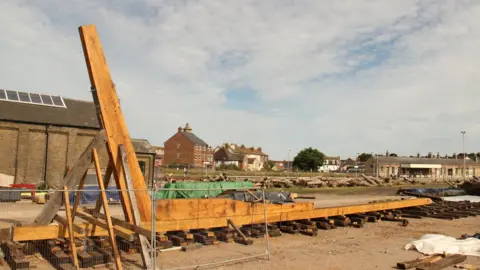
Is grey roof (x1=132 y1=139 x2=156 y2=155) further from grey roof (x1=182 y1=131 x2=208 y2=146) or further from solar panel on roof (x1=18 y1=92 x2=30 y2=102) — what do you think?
grey roof (x1=182 y1=131 x2=208 y2=146)

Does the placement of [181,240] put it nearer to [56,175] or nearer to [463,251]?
[463,251]

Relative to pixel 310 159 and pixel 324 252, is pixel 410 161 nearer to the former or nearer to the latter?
pixel 310 159

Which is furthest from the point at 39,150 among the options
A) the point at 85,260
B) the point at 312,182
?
the point at 312,182

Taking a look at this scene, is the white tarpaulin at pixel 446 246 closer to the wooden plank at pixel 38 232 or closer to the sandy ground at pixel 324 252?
the sandy ground at pixel 324 252

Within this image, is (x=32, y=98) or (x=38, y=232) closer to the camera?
(x=38, y=232)

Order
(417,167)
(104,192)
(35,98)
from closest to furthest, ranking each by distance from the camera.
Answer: (104,192), (35,98), (417,167)

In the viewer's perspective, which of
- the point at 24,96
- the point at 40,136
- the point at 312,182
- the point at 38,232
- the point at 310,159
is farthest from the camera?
the point at 310,159

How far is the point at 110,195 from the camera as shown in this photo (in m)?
19.2

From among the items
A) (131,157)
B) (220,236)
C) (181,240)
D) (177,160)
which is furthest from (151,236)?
(177,160)

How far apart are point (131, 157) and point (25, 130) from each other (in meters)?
23.4

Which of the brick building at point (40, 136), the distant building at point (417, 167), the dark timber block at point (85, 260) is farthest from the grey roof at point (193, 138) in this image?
the dark timber block at point (85, 260)

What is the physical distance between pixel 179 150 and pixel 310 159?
3199 cm

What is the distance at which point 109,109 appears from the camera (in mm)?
8406

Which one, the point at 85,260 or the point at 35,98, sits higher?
the point at 35,98
